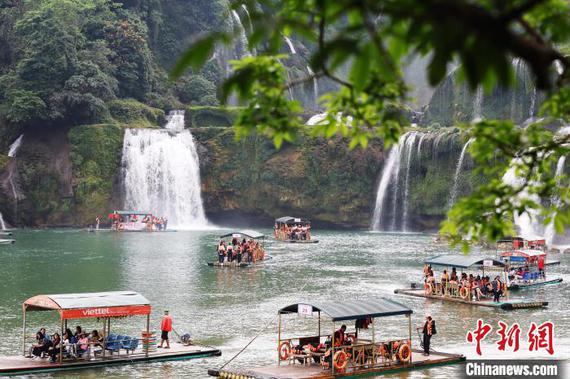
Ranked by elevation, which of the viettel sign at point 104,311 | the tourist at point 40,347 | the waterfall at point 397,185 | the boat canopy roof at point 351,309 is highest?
the waterfall at point 397,185

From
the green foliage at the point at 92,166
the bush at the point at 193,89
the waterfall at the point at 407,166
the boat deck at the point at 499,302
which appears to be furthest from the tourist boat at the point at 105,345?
the bush at the point at 193,89

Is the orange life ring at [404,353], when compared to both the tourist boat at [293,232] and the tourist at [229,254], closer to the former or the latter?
the tourist at [229,254]

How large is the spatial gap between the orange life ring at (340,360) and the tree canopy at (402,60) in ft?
39.5

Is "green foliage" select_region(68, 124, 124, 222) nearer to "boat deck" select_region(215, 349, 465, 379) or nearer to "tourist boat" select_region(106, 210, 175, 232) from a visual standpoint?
"tourist boat" select_region(106, 210, 175, 232)

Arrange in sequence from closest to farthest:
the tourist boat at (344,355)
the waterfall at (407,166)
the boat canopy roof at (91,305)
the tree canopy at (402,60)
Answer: the tree canopy at (402,60) → the tourist boat at (344,355) → the boat canopy roof at (91,305) → the waterfall at (407,166)

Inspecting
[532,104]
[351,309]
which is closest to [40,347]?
[351,309]

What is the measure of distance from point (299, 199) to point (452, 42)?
80.1 m

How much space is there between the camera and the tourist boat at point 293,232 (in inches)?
2704

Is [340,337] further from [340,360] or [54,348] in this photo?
[54,348]

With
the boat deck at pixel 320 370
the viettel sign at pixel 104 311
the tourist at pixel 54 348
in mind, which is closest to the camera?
the boat deck at pixel 320 370

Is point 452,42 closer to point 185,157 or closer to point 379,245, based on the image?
point 379,245

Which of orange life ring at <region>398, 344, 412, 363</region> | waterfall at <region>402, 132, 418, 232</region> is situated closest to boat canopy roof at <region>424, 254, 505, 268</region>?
orange life ring at <region>398, 344, 412, 363</region>

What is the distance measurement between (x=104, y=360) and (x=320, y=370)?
5.73 metres

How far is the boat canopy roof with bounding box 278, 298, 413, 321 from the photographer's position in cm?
2308
